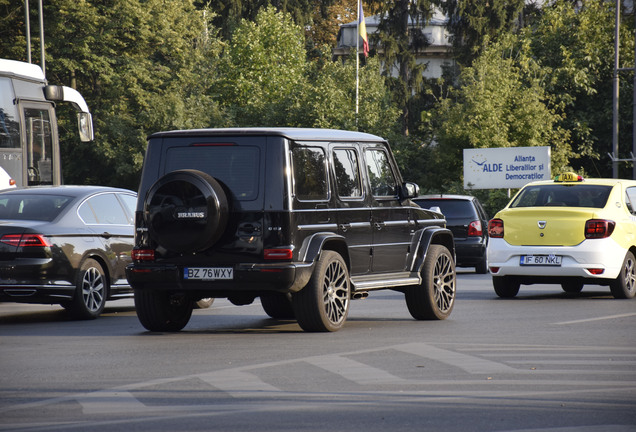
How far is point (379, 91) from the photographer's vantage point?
2164 inches

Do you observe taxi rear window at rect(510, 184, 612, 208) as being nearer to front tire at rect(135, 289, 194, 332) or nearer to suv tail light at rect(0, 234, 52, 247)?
front tire at rect(135, 289, 194, 332)

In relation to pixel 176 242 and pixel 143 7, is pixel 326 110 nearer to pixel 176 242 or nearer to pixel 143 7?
pixel 143 7

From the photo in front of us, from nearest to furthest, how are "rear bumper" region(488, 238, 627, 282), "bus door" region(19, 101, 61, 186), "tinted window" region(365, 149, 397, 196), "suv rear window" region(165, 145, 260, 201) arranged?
"suv rear window" region(165, 145, 260, 201)
"tinted window" region(365, 149, 397, 196)
"rear bumper" region(488, 238, 627, 282)
"bus door" region(19, 101, 61, 186)

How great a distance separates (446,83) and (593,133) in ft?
45.4

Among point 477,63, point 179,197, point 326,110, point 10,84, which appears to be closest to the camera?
point 179,197

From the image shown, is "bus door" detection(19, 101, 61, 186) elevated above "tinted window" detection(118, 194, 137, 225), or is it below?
above

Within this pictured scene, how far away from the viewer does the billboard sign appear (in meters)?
44.5

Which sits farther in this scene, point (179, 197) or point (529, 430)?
point (179, 197)

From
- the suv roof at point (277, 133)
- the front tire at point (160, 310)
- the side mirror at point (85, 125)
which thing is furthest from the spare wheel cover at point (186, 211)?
the side mirror at point (85, 125)

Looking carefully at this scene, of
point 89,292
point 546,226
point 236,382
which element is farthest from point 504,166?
point 236,382

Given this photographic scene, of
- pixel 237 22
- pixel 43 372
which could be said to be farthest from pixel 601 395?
pixel 237 22

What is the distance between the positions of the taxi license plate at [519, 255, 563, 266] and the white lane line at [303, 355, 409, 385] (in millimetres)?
7231

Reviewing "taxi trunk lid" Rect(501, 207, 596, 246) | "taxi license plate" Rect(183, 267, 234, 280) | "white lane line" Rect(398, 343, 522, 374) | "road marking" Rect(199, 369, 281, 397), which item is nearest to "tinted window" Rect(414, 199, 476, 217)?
"taxi trunk lid" Rect(501, 207, 596, 246)

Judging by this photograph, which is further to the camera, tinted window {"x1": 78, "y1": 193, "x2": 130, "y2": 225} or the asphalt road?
tinted window {"x1": 78, "y1": 193, "x2": 130, "y2": 225}
